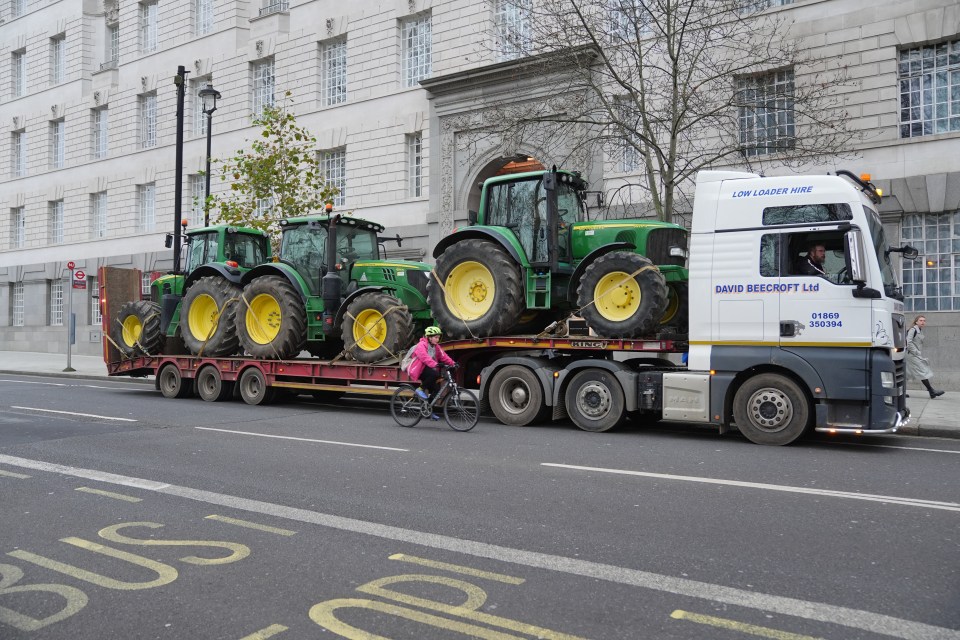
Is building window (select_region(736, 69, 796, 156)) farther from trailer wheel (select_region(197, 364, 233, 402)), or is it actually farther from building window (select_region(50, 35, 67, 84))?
building window (select_region(50, 35, 67, 84))

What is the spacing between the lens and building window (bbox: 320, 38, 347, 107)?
26859mm

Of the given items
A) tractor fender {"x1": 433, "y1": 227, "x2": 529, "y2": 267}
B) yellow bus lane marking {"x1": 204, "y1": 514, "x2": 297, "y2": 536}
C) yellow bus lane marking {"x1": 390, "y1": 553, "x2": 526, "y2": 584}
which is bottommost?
yellow bus lane marking {"x1": 390, "y1": 553, "x2": 526, "y2": 584}

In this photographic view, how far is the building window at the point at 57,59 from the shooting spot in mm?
36903

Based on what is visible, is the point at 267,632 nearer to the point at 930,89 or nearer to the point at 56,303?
the point at 930,89

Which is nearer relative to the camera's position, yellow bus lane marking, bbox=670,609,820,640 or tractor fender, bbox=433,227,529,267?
yellow bus lane marking, bbox=670,609,820,640

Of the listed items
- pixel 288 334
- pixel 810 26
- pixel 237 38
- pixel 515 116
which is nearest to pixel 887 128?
pixel 810 26

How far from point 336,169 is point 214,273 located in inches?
457

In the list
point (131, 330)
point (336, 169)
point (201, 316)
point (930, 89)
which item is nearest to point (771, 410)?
point (201, 316)

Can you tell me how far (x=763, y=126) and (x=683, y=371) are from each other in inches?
370

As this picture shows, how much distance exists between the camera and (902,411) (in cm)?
1030

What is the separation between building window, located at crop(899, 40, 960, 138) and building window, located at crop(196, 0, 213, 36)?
951 inches

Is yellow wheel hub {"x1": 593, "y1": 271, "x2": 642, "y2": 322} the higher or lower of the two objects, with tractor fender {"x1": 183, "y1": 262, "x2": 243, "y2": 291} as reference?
lower

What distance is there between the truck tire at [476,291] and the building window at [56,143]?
31385mm

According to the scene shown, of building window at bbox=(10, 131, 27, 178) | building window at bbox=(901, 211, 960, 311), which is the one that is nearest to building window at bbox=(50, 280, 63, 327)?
building window at bbox=(10, 131, 27, 178)
